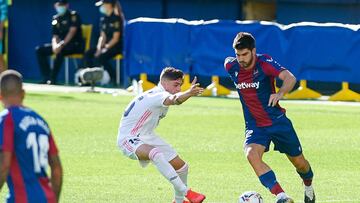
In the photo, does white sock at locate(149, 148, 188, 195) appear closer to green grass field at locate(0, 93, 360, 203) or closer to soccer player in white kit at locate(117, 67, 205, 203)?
soccer player in white kit at locate(117, 67, 205, 203)

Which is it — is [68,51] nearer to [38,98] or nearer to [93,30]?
[93,30]

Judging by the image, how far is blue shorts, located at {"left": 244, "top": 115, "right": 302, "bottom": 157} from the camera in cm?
1230

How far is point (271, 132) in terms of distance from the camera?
1231 centimetres

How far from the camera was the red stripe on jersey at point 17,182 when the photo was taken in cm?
821

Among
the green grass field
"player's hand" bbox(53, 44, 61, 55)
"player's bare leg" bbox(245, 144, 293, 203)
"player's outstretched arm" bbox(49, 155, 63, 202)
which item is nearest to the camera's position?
"player's outstretched arm" bbox(49, 155, 63, 202)

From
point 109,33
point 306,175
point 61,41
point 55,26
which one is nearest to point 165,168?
point 306,175

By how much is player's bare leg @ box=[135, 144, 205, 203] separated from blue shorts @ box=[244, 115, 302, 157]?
78 cm

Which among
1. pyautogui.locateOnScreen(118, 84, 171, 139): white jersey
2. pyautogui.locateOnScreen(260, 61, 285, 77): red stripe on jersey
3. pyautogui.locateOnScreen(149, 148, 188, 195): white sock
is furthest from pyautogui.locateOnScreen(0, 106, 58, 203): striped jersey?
pyautogui.locateOnScreen(260, 61, 285, 77): red stripe on jersey

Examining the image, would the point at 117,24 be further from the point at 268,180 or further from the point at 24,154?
the point at 24,154

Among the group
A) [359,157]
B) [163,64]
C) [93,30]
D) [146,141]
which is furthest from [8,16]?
[146,141]

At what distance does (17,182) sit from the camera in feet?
27.0

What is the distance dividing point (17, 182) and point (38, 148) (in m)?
0.28

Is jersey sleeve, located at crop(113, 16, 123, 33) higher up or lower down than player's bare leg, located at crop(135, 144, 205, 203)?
lower down

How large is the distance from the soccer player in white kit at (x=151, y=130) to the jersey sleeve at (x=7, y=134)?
4025 mm
